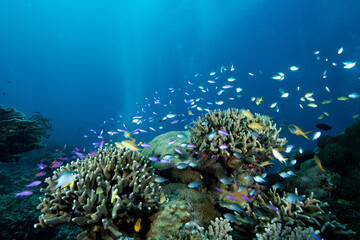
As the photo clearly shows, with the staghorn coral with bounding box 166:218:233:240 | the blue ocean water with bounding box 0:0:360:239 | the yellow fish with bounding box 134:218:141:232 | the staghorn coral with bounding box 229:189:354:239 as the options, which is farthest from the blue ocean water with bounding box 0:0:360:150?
the staghorn coral with bounding box 166:218:233:240

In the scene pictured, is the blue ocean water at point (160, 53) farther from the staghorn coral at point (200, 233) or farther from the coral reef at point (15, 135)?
the staghorn coral at point (200, 233)

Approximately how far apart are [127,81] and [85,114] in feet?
143

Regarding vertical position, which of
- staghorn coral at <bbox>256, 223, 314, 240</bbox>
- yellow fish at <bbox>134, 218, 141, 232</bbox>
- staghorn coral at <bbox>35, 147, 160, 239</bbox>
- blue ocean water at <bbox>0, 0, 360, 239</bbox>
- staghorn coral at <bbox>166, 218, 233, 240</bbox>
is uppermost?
blue ocean water at <bbox>0, 0, 360, 239</bbox>

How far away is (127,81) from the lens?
13925 centimetres

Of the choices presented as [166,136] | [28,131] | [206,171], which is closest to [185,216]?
[206,171]

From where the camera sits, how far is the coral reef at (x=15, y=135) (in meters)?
8.13

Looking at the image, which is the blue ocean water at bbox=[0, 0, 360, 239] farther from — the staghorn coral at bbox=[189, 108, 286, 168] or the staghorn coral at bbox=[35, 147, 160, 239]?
the staghorn coral at bbox=[35, 147, 160, 239]

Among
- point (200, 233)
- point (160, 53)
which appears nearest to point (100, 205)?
point (200, 233)

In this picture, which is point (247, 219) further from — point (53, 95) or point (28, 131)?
point (53, 95)

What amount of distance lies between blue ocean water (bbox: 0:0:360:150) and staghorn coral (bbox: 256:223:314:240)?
2916cm

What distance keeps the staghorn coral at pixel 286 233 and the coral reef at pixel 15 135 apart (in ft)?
37.9

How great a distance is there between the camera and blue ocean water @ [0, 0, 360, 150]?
59.2 metres

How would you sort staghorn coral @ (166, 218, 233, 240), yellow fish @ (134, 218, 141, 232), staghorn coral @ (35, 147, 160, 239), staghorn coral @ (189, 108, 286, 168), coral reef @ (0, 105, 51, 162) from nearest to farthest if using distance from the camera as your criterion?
staghorn coral @ (35, 147, 160, 239), staghorn coral @ (166, 218, 233, 240), yellow fish @ (134, 218, 141, 232), staghorn coral @ (189, 108, 286, 168), coral reef @ (0, 105, 51, 162)

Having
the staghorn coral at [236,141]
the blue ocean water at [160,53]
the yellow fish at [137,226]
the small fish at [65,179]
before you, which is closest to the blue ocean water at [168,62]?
the blue ocean water at [160,53]
